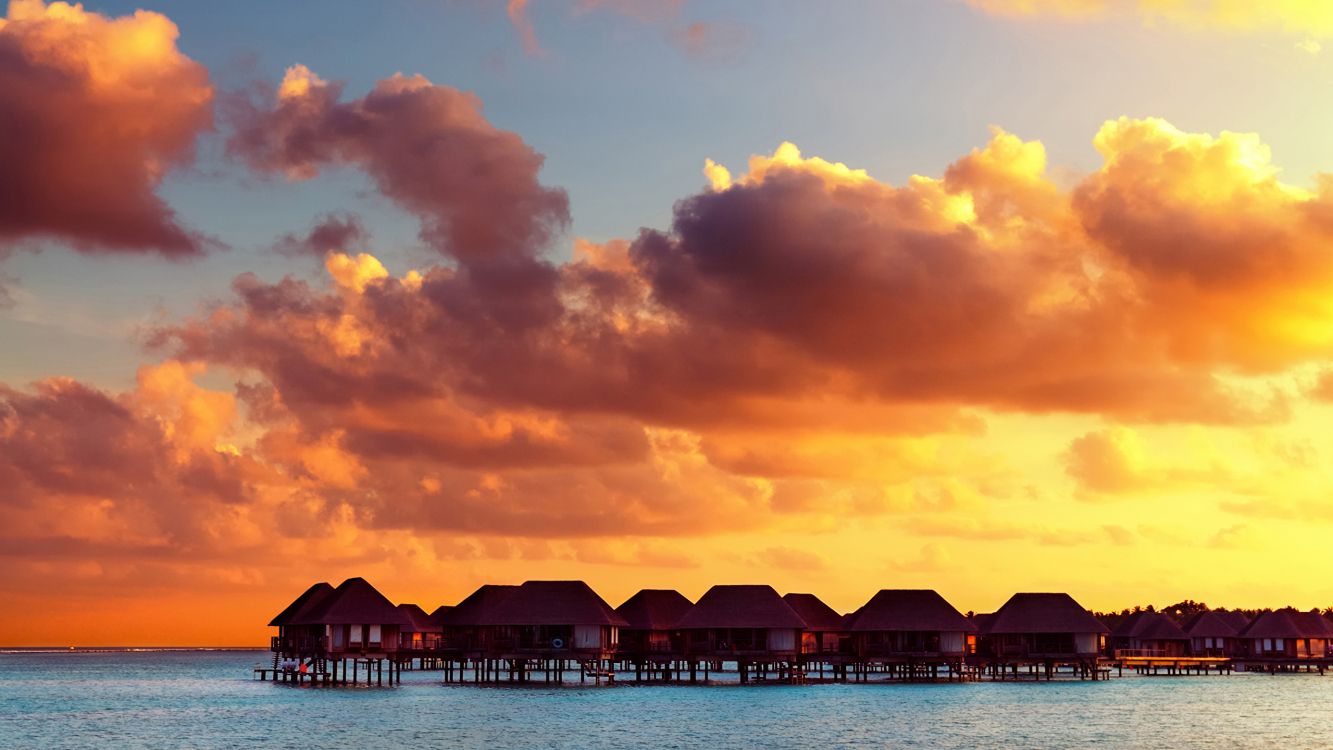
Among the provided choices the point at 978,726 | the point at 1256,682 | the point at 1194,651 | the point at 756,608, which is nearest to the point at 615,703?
the point at 756,608

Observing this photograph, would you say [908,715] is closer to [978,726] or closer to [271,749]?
[978,726]

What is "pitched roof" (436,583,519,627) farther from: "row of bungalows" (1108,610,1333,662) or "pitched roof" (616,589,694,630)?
"row of bungalows" (1108,610,1333,662)

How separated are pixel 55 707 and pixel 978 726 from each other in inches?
2219

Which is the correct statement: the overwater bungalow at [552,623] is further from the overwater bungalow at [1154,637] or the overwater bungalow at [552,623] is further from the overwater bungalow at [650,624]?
the overwater bungalow at [1154,637]

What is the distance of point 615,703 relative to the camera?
77.2 metres

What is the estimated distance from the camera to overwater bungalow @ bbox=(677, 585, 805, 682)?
8894 centimetres

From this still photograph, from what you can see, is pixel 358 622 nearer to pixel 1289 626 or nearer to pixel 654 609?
pixel 654 609

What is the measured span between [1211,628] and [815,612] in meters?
47.7

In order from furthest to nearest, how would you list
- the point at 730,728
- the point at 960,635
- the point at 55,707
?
the point at 960,635 < the point at 55,707 < the point at 730,728

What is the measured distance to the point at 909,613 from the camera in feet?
309

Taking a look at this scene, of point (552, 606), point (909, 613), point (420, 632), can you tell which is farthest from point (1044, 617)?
point (420, 632)

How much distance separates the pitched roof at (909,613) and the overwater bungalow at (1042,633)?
4.48m

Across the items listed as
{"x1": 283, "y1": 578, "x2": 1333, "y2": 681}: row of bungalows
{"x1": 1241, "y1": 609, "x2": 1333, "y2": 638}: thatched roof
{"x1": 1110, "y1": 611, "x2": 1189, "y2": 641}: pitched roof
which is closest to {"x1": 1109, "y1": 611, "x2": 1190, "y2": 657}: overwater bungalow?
{"x1": 1110, "y1": 611, "x2": 1189, "y2": 641}: pitched roof

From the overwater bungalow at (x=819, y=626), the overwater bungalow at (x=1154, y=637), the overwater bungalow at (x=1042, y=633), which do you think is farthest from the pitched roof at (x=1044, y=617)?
the overwater bungalow at (x=1154, y=637)
